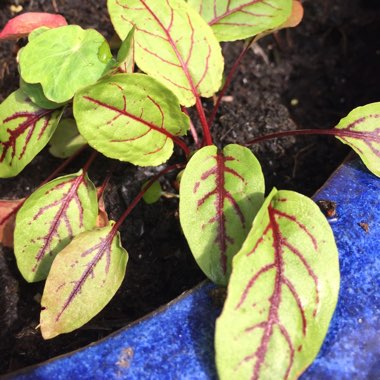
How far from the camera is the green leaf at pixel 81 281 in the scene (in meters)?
1.06

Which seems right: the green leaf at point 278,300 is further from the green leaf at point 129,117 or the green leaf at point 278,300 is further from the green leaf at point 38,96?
the green leaf at point 38,96

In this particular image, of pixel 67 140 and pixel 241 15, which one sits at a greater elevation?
pixel 241 15

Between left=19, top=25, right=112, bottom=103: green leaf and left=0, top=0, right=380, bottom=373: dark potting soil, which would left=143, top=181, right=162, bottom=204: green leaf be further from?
left=19, top=25, right=112, bottom=103: green leaf

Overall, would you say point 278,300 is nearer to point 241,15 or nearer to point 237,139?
point 237,139

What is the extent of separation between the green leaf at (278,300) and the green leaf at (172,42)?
16.5 inches

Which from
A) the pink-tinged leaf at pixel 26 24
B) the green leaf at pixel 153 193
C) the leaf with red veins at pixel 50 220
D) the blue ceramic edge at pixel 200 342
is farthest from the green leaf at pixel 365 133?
the pink-tinged leaf at pixel 26 24

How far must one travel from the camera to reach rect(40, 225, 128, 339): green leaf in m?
1.06

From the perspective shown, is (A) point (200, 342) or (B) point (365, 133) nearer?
(A) point (200, 342)

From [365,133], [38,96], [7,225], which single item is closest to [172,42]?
[38,96]

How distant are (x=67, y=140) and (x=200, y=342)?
72cm

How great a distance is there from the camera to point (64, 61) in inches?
47.8

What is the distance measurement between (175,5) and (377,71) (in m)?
0.77

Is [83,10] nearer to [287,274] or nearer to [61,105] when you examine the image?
[61,105]

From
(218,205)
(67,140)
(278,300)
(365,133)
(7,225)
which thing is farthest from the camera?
(67,140)
